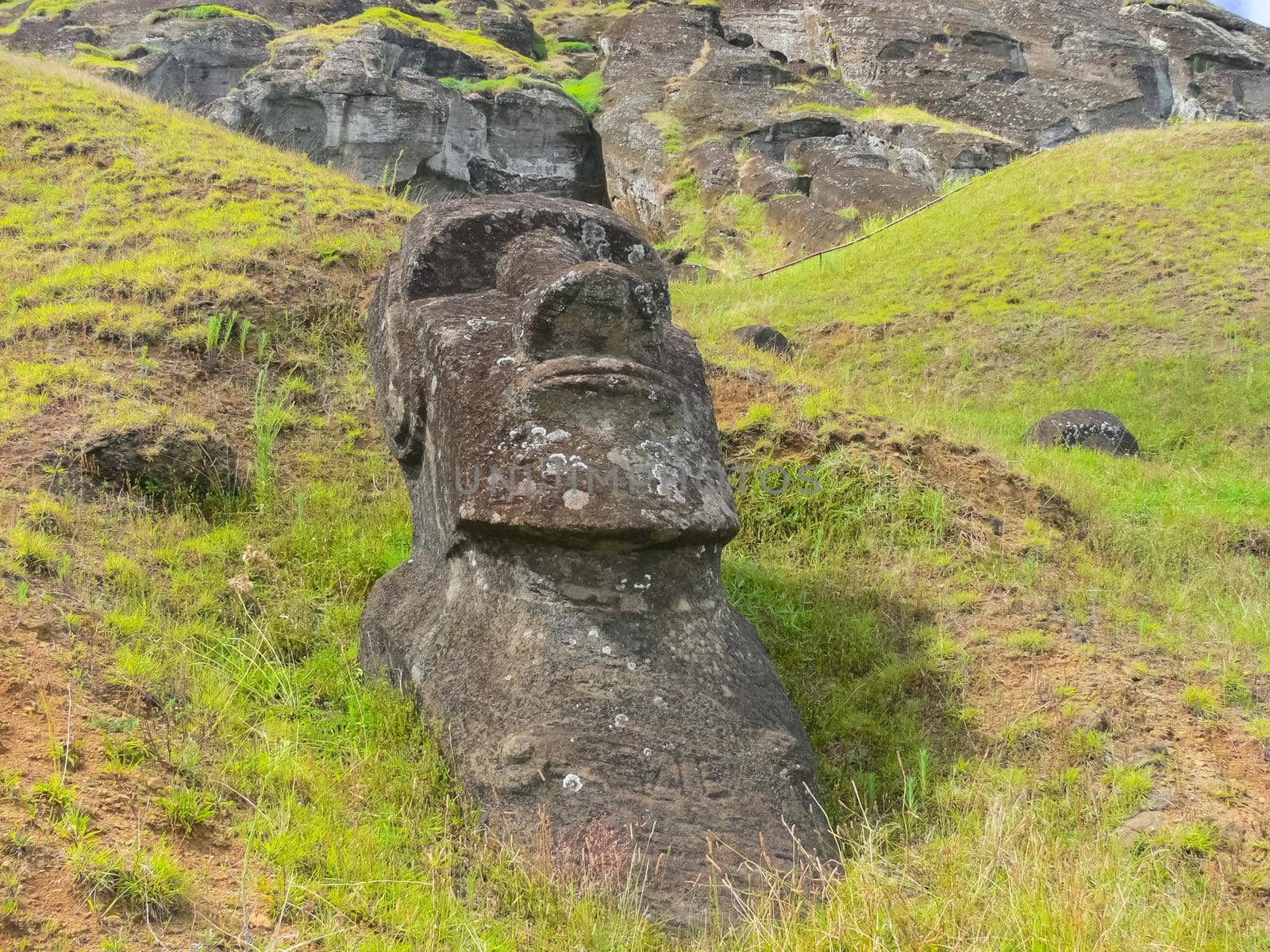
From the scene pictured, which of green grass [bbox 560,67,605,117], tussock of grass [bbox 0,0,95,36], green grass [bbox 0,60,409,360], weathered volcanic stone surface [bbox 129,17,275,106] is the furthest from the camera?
tussock of grass [bbox 0,0,95,36]

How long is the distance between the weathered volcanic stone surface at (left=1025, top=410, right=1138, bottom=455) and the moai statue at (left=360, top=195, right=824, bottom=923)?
273 inches

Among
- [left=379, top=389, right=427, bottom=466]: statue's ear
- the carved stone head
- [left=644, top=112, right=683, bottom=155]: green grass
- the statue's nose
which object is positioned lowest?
[left=644, top=112, right=683, bottom=155]: green grass

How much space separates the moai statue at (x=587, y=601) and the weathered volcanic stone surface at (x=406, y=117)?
15.7 meters

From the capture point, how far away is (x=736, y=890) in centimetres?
310

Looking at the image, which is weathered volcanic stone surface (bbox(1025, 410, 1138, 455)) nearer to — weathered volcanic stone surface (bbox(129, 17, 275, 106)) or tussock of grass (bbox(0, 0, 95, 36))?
weathered volcanic stone surface (bbox(129, 17, 275, 106))

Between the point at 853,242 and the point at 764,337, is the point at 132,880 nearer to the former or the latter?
the point at 764,337

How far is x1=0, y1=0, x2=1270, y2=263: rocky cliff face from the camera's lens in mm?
20797

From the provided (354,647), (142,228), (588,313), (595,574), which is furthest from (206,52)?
(595,574)

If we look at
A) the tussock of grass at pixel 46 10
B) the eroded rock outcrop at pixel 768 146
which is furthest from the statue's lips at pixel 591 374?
the tussock of grass at pixel 46 10

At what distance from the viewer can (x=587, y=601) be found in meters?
3.75

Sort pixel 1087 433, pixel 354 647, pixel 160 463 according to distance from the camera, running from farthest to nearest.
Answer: pixel 1087 433, pixel 160 463, pixel 354 647

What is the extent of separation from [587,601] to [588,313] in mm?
1204

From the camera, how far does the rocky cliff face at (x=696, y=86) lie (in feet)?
68.2

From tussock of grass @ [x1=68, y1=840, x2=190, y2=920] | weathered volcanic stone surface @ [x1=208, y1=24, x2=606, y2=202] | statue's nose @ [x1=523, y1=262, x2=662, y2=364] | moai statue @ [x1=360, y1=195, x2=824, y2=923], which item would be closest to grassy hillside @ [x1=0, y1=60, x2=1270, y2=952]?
tussock of grass @ [x1=68, y1=840, x2=190, y2=920]
